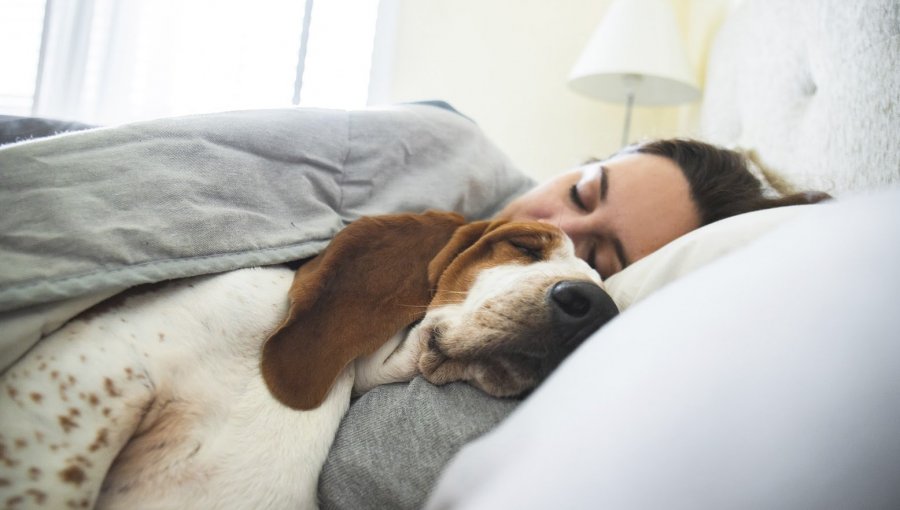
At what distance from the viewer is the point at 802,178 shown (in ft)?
4.79

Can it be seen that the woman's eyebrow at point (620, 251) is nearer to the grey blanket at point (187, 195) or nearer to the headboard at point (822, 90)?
the grey blanket at point (187, 195)

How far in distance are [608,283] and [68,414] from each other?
86cm

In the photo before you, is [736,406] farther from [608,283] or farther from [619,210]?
[619,210]

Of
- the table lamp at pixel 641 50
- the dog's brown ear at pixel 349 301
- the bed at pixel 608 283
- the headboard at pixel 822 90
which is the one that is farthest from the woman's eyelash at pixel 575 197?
the table lamp at pixel 641 50

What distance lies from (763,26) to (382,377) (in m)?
→ 1.98

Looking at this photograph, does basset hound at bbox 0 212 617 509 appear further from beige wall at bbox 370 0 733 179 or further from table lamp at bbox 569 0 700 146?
beige wall at bbox 370 0 733 179

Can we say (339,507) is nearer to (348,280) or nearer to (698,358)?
(348,280)

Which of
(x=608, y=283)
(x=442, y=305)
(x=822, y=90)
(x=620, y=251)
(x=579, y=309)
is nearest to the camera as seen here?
(x=579, y=309)

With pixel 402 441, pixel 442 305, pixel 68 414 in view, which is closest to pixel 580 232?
pixel 442 305

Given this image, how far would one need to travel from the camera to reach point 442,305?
91 centimetres

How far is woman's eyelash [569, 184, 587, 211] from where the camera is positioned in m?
1.31

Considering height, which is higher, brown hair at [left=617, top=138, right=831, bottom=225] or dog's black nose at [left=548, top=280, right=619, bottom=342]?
brown hair at [left=617, top=138, right=831, bottom=225]

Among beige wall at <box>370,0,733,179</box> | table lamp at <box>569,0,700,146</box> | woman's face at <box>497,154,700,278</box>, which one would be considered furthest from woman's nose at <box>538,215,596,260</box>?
beige wall at <box>370,0,733,179</box>

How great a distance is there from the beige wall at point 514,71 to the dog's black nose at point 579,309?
2899 millimetres
